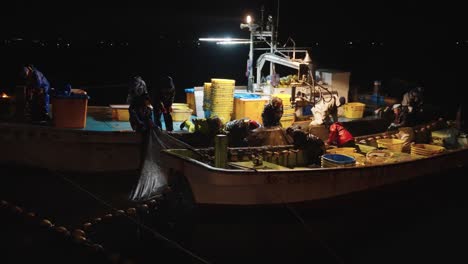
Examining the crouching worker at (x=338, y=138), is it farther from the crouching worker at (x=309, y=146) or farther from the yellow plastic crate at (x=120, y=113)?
the yellow plastic crate at (x=120, y=113)

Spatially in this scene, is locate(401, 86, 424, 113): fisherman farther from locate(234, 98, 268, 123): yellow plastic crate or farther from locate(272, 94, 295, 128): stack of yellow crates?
locate(234, 98, 268, 123): yellow plastic crate

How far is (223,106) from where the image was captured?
12.6m

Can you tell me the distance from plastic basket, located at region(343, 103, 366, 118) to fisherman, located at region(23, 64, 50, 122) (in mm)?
8369

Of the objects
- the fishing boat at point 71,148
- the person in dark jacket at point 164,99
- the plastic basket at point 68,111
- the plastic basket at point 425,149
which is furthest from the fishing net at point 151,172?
the plastic basket at point 425,149

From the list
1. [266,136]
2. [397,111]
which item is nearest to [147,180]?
[266,136]

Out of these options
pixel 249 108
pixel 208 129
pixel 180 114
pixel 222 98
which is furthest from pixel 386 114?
pixel 180 114

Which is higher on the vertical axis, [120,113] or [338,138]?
[120,113]

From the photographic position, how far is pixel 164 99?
11.5m

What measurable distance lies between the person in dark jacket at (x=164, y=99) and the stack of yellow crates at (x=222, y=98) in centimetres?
130

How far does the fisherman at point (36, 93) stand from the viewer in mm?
11211

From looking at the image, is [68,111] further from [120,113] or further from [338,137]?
[338,137]

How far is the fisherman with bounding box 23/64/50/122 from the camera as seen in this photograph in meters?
11.2

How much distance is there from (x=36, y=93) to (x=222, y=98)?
452cm

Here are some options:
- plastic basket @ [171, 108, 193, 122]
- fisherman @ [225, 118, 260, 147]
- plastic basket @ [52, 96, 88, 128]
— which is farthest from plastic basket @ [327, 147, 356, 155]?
plastic basket @ [52, 96, 88, 128]
